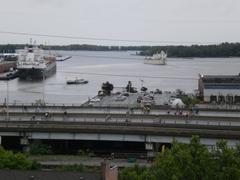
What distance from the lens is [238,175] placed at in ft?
39.8

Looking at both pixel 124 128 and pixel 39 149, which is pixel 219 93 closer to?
pixel 124 128

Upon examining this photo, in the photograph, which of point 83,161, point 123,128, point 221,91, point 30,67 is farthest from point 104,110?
point 30,67

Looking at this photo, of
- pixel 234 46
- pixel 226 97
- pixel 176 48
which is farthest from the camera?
pixel 176 48

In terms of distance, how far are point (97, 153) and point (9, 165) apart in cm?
731

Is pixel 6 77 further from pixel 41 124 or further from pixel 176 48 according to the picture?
pixel 176 48

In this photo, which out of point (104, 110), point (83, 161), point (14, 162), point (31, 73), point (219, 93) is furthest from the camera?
point (31, 73)

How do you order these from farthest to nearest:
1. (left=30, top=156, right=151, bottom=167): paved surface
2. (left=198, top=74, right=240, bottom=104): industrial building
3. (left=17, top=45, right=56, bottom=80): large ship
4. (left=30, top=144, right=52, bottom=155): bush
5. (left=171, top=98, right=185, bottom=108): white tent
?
(left=17, top=45, right=56, bottom=80): large ship < (left=198, top=74, right=240, bottom=104): industrial building < (left=171, top=98, right=185, bottom=108): white tent < (left=30, top=144, right=52, bottom=155): bush < (left=30, top=156, right=151, bottom=167): paved surface

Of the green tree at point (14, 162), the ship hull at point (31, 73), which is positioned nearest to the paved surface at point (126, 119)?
the green tree at point (14, 162)

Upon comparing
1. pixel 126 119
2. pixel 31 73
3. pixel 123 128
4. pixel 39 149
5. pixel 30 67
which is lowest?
pixel 39 149

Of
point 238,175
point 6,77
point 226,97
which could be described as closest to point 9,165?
point 238,175

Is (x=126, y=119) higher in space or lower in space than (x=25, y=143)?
higher

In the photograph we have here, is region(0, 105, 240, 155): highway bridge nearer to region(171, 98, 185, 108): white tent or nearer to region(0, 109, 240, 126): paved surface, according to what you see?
region(0, 109, 240, 126): paved surface

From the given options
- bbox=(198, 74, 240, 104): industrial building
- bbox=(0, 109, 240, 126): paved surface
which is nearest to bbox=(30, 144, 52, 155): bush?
bbox=(0, 109, 240, 126): paved surface

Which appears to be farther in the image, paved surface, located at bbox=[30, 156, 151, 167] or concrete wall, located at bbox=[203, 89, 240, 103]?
concrete wall, located at bbox=[203, 89, 240, 103]
